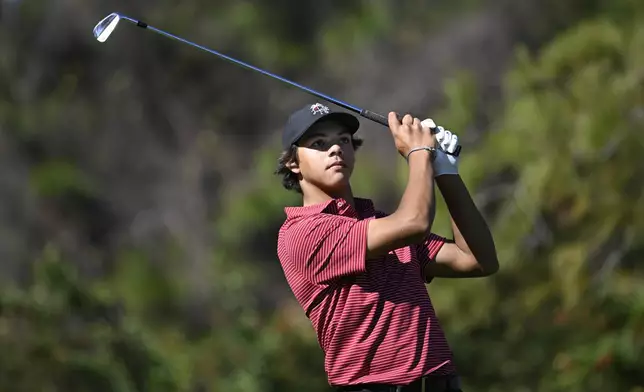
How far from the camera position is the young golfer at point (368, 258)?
2.76 meters

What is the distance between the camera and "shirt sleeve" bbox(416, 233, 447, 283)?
3.08 m

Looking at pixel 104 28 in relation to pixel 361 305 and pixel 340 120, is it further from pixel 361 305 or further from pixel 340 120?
pixel 361 305

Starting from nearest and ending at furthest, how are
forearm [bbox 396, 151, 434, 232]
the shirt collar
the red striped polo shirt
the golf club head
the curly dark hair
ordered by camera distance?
forearm [bbox 396, 151, 434, 232], the red striped polo shirt, the shirt collar, the curly dark hair, the golf club head

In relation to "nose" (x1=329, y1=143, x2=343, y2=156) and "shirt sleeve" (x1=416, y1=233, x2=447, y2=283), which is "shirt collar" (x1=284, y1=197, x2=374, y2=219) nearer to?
"nose" (x1=329, y1=143, x2=343, y2=156)

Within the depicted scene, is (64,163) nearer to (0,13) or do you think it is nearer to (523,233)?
(0,13)

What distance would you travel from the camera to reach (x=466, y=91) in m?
8.73

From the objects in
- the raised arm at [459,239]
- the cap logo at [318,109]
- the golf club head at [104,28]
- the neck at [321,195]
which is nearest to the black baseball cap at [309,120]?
the cap logo at [318,109]

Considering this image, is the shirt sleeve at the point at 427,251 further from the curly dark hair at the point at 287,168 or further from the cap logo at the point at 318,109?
the cap logo at the point at 318,109

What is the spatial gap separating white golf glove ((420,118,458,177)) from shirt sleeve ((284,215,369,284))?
0.80 ft

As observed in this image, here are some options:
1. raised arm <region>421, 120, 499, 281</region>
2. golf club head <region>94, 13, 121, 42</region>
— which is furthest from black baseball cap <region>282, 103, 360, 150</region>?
golf club head <region>94, 13, 121, 42</region>

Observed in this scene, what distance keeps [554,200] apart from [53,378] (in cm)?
328

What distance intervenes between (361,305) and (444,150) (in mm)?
414

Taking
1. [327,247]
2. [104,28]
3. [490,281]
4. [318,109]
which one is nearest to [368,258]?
[327,247]

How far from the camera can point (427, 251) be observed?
3.10 m
